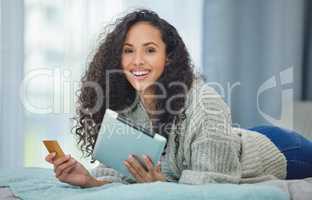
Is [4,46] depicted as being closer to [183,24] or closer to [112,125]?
[183,24]

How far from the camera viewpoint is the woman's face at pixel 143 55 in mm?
1344

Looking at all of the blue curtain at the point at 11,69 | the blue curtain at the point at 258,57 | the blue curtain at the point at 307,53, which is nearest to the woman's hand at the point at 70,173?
the blue curtain at the point at 11,69

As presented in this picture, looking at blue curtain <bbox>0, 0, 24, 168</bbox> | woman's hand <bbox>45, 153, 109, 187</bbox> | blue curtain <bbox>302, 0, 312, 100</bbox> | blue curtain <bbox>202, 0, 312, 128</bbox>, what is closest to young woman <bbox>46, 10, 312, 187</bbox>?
woman's hand <bbox>45, 153, 109, 187</bbox>

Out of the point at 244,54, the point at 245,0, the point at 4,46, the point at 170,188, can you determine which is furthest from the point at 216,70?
the point at 170,188

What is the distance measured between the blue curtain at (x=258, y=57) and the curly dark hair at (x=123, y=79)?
3.02ft

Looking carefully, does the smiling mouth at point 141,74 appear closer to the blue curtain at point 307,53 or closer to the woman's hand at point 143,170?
the woman's hand at point 143,170

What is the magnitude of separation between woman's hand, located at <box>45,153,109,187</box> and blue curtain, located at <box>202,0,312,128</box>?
1.19 m

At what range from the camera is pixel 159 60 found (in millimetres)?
1359

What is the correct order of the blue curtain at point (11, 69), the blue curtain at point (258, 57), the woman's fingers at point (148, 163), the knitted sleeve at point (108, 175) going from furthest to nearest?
the blue curtain at point (258, 57), the blue curtain at point (11, 69), the knitted sleeve at point (108, 175), the woman's fingers at point (148, 163)

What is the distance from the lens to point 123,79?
145 centimetres

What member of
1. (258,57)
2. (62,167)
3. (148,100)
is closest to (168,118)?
(148,100)

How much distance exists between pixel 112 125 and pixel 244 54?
1.35 metres

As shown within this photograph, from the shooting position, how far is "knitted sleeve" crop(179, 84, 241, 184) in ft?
3.84

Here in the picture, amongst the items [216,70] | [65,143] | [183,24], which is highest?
[183,24]
